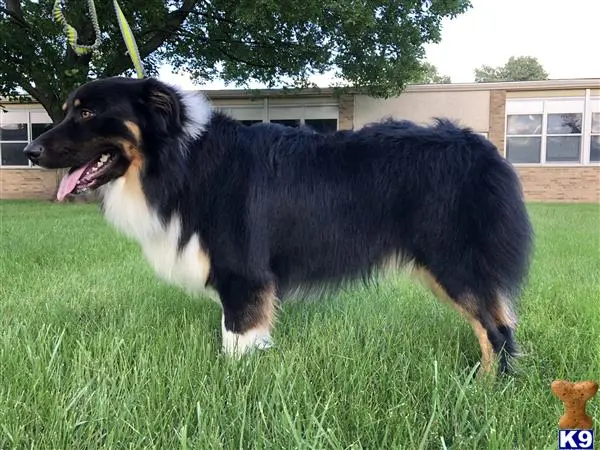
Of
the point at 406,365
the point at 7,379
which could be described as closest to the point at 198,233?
the point at 7,379

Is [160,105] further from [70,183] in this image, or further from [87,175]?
[70,183]

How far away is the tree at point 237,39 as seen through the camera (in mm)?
13242

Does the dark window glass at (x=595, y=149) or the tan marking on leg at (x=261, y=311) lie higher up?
the dark window glass at (x=595, y=149)

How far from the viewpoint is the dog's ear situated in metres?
2.93

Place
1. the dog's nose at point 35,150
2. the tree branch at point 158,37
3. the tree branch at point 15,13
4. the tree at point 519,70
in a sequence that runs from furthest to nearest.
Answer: the tree at point 519,70 → the tree branch at point 158,37 → the tree branch at point 15,13 → the dog's nose at point 35,150

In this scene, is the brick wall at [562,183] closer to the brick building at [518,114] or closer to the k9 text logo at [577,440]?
the brick building at [518,114]

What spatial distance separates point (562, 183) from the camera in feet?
67.4

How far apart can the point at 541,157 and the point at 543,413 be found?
21.2 meters

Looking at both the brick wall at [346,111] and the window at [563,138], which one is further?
the brick wall at [346,111]

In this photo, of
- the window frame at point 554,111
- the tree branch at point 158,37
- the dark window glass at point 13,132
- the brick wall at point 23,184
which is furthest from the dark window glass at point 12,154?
the window frame at point 554,111

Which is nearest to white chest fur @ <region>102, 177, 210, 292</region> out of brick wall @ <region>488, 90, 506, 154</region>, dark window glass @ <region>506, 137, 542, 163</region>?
brick wall @ <region>488, 90, 506, 154</region>

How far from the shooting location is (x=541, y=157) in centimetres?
2083

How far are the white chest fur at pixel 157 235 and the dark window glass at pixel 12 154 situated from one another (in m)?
22.5

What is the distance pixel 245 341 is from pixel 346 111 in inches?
753
